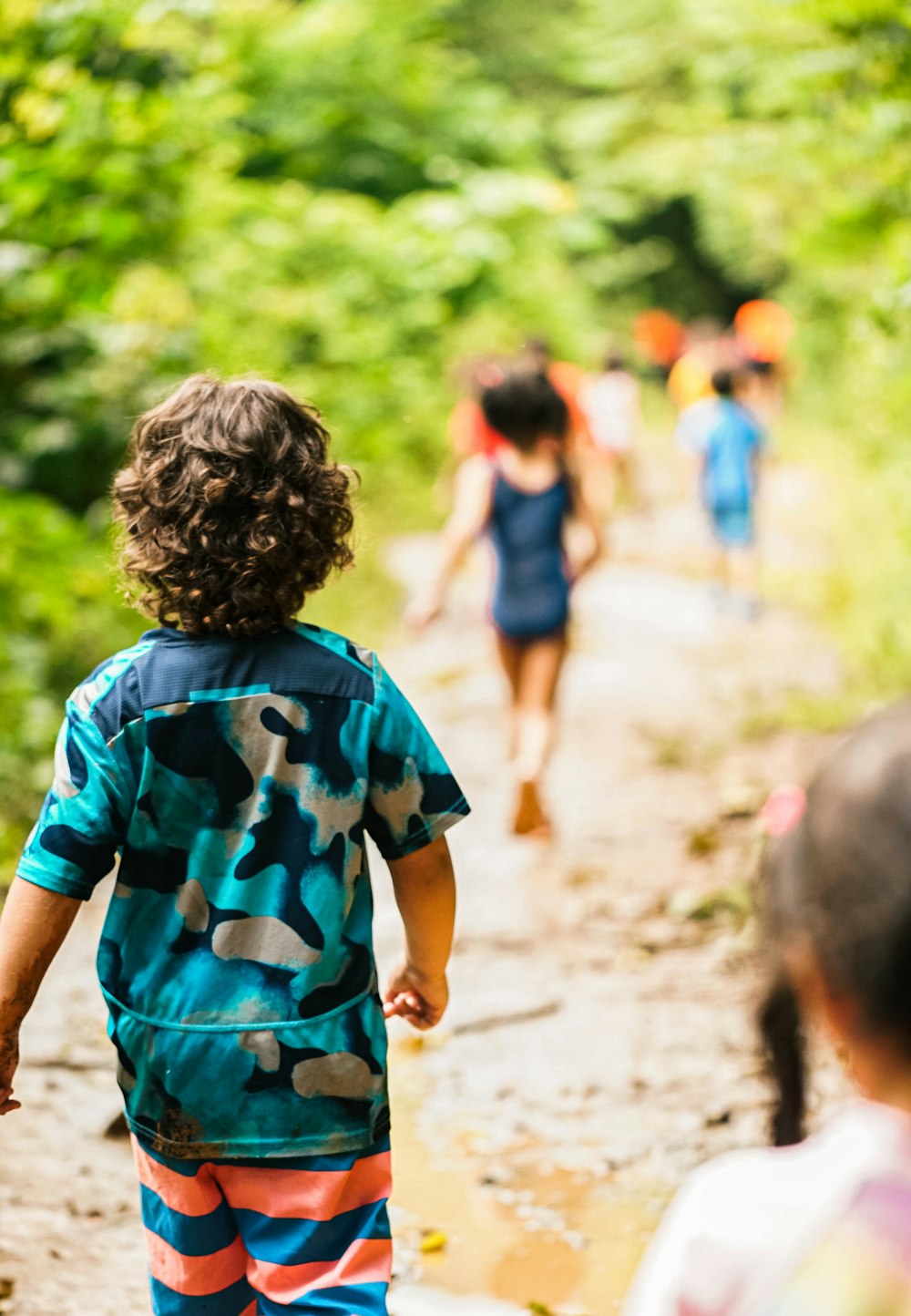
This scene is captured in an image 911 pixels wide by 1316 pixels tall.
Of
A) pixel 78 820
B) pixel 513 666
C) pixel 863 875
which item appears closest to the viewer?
pixel 863 875

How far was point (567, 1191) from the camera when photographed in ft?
11.1

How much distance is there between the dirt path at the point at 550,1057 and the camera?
3.08 meters

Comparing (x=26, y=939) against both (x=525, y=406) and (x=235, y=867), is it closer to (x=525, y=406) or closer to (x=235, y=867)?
(x=235, y=867)

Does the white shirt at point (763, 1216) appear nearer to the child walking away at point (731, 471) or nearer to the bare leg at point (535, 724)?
the bare leg at point (535, 724)

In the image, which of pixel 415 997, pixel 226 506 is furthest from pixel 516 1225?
pixel 226 506

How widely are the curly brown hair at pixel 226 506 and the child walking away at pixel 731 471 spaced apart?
308 inches

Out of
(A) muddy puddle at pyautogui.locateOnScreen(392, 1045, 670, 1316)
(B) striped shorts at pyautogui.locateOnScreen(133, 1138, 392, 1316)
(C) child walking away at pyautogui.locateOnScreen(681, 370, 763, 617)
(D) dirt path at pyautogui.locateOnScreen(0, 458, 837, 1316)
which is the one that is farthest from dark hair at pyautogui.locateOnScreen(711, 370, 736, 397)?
(B) striped shorts at pyautogui.locateOnScreen(133, 1138, 392, 1316)

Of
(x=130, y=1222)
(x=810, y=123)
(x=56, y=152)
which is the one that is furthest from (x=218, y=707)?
(x=810, y=123)

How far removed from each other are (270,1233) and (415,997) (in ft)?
1.39

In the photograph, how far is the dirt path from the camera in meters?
3.08

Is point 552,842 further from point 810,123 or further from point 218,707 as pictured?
point 810,123

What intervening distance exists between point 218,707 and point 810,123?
7794mm

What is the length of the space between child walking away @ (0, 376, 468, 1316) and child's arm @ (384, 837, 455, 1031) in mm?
75

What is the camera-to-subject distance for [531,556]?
5.62 metres
